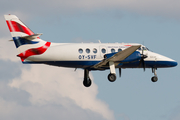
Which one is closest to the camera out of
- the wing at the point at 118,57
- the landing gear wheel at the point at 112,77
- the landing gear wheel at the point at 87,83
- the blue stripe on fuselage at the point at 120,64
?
the wing at the point at 118,57

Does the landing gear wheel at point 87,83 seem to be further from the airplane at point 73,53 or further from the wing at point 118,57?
the wing at point 118,57

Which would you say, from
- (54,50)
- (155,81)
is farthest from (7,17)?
(155,81)

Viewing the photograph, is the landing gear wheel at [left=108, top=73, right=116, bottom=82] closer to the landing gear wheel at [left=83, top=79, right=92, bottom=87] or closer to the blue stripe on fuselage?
the blue stripe on fuselage

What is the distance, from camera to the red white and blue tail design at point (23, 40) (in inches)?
1880

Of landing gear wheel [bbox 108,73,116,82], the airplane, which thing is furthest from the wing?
landing gear wheel [bbox 108,73,116,82]

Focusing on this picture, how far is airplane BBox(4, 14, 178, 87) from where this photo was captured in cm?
4794

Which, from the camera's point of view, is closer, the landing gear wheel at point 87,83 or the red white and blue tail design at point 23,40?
the red white and blue tail design at point 23,40

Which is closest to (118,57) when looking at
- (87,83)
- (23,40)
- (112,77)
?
(112,77)

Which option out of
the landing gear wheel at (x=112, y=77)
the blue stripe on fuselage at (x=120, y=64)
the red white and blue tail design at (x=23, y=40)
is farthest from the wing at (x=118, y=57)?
A: the red white and blue tail design at (x=23, y=40)

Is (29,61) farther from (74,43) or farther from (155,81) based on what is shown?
(155,81)

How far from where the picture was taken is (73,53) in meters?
49.1

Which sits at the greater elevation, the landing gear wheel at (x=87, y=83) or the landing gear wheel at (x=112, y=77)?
the landing gear wheel at (x=112, y=77)

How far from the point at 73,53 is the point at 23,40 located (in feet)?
20.0

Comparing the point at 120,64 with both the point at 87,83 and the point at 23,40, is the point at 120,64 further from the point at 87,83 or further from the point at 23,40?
the point at 23,40
